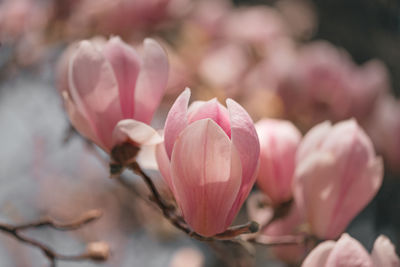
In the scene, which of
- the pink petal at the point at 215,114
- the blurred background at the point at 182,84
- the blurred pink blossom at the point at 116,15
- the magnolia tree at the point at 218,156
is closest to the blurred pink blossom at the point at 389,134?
the blurred background at the point at 182,84

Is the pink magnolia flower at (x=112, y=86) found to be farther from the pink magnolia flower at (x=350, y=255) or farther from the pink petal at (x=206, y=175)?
the pink magnolia flower at (x=350, y=255)

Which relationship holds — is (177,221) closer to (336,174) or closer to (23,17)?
(336,174)

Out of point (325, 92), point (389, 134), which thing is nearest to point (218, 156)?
point (389, 134)

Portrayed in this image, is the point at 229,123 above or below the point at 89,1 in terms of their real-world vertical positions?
above

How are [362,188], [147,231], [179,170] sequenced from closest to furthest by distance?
[179,170]
[362,188]
[147,231]

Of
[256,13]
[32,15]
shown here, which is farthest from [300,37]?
[32,15]

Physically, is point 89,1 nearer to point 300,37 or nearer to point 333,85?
point 333,85
